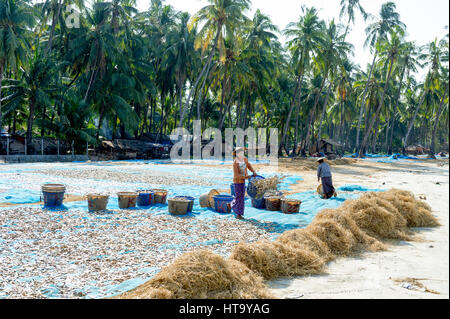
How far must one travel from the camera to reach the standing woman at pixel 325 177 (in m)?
10.5

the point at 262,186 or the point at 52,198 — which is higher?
the point at 262,186

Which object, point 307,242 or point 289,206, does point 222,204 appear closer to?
point 289,206

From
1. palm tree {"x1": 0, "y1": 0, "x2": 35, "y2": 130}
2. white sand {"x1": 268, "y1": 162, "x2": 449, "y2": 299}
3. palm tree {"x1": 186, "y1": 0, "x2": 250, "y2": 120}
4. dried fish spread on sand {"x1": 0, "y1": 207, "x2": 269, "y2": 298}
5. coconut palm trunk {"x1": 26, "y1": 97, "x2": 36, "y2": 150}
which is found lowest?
white sand {"x1": 268, "y1": 162, "x2": 449, "y2": 299}

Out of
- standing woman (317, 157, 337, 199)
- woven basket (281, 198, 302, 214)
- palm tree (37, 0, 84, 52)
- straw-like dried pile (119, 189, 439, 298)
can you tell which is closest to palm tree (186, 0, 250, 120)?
palm tree (37, 0, 84, 52)

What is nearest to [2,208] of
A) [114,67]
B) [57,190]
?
[57,190]

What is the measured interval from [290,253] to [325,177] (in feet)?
19.7

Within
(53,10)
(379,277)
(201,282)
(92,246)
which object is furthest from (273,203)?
(53,10)

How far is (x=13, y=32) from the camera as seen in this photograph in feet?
79.4

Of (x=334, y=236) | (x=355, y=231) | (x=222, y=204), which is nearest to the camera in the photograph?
(x=334, y=236)

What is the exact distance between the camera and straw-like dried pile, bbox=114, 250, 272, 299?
359cm

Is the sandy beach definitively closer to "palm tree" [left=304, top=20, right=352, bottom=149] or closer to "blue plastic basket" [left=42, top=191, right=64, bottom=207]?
"blue plastic basket" [left=42, top=191, right=64, bottom=207]

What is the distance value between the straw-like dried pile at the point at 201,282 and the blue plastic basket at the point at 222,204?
4373 mm

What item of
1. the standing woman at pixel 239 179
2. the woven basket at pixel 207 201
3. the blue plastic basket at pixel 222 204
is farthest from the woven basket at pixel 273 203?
the woven basket at pixel 207 201

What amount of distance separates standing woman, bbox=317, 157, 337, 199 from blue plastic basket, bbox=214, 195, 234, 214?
3.13m
